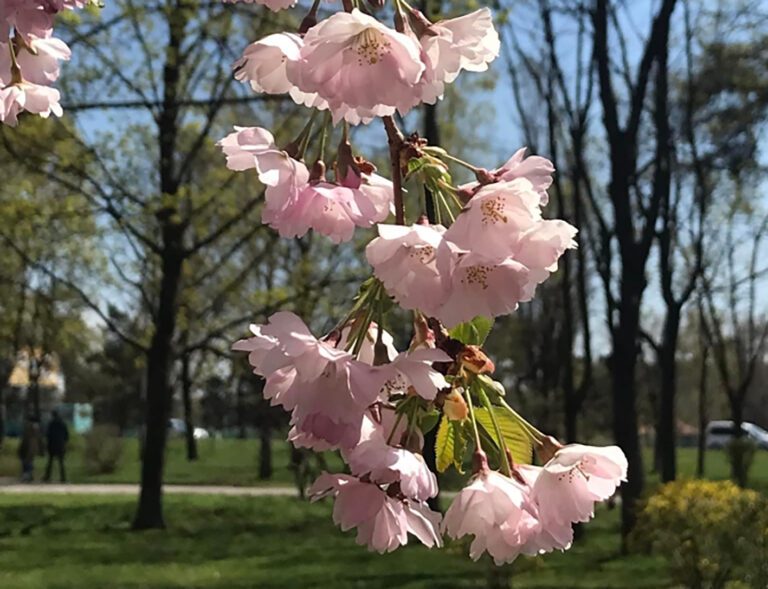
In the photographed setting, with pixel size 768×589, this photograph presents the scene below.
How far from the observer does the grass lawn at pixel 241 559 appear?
8.45 metres

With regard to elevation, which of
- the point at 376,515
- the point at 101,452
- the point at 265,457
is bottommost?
the point at 265,457

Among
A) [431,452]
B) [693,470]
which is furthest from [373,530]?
[693,470]

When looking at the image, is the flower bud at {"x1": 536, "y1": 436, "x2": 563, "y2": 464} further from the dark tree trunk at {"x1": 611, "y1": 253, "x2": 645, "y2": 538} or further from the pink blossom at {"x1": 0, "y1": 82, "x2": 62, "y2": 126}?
the dark tree trunk at {"x1": 611, "y1": 253, "x2": 645, "y2": 538}

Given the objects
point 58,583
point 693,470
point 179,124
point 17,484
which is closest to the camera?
point 58,583

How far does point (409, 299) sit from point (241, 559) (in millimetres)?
9481

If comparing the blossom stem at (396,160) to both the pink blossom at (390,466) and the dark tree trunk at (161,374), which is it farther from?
the dark tree trunk at (161,374)

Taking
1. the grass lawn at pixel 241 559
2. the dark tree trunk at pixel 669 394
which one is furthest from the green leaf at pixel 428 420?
the dark tree trunk at pixel 669 394

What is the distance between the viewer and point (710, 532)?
7.12 metres

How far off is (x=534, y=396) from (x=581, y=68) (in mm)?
15221

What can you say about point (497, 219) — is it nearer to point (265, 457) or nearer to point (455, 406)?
point (455, 406)

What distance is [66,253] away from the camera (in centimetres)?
2033

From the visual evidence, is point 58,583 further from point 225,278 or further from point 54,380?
point 54,380

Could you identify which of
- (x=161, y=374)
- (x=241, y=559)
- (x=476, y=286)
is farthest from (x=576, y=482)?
(x=161, y=374)

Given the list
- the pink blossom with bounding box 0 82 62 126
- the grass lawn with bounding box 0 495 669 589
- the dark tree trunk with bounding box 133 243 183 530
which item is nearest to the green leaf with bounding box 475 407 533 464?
the pink blossom with bounding box 0 82 62 126
